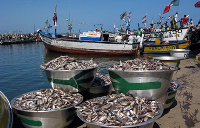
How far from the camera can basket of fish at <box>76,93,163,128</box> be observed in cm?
364

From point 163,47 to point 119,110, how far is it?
20.6 meters

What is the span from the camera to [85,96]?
6.50 metres

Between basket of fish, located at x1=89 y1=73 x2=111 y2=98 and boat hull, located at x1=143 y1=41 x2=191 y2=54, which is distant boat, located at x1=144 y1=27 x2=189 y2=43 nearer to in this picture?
boat hull, located at x1=143 y1=41 x2=191 y2=54

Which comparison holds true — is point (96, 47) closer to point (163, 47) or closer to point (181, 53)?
point (163, 47)

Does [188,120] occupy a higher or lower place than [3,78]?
higher

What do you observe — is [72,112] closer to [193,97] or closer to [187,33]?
[193,97]

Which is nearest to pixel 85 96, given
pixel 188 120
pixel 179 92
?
pixel 188 120

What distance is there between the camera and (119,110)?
3.97m

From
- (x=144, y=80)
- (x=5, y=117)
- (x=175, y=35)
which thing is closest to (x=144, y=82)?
(x=144, y=80)

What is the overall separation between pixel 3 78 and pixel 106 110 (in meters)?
12.2

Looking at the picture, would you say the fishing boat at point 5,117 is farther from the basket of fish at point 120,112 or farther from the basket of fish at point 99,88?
the basket of fish at point 99,88

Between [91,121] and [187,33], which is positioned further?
[187,33]

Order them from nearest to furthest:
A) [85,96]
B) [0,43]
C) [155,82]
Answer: [155,82] < [85,96] < [0,43]

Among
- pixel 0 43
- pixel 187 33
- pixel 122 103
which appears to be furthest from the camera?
pixel 0 43
